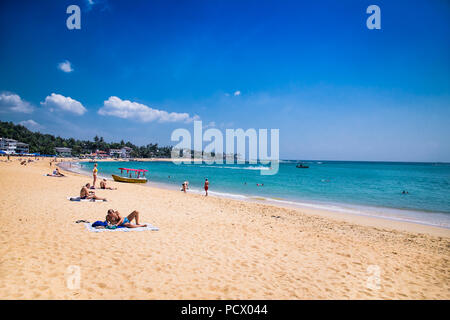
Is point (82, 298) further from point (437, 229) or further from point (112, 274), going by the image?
point (437, 229)

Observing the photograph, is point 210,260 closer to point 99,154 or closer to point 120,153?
point 99,154

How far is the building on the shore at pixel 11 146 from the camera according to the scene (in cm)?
9244

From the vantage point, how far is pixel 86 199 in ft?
38.1

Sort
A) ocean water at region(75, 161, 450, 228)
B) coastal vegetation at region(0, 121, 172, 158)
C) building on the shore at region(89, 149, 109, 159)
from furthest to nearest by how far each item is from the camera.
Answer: building on the shore at region(89, 149, 109, 159), coastal vegetation at region(0, 121, 172, 158), ocean water at region(75, 161, 450, 228)

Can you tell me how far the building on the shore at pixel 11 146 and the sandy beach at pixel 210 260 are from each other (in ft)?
378

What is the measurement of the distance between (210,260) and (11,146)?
127001 mm

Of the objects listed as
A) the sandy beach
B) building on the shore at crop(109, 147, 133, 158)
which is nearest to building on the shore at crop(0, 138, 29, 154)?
building on the shore at crop(109, 147, 133, 158)

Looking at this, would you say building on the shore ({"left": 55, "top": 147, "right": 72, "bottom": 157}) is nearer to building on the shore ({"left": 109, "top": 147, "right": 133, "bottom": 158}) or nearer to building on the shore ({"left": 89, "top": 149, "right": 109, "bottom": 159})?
building on the shore ({"left": 89, "top": 149, "right": 109, "bottom": 159})

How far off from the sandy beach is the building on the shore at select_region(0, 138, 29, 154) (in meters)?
115

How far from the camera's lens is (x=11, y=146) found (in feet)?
312

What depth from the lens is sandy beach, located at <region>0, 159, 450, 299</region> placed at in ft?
13.5

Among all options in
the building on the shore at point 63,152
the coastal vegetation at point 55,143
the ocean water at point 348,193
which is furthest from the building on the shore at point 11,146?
the ocean water at point 348,193
